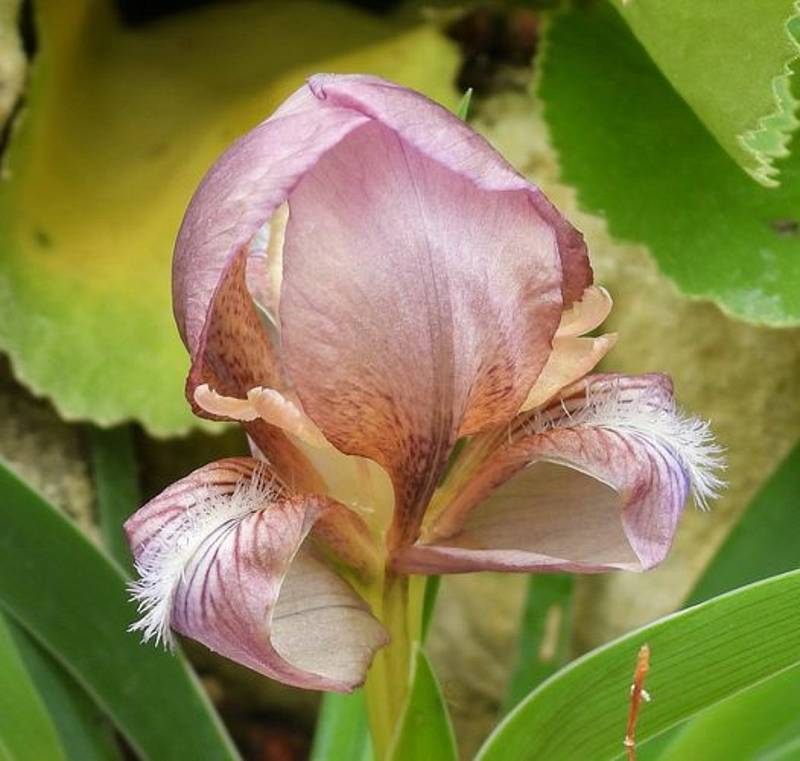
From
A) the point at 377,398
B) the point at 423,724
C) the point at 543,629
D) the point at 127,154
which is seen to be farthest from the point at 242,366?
the point at 127,154

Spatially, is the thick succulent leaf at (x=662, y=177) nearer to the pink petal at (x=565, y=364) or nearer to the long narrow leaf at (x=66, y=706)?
the pink petal at (x=565, y=364)

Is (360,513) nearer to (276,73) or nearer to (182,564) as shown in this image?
(182,564)

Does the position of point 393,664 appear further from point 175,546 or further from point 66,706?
point 66,706

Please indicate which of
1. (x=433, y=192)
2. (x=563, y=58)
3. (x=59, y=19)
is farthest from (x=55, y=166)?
(x=433, y=192)

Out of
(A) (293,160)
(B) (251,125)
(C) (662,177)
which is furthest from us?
(B) (251,125)

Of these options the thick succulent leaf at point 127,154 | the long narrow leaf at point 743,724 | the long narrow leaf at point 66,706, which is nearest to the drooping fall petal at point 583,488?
the long narrow leaf at point 743,724

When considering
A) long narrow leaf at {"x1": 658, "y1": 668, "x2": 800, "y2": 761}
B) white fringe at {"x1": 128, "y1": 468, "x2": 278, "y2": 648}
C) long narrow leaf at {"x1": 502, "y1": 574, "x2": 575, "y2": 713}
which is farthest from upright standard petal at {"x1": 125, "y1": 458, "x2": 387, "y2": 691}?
long narrow leaf at {"x1": 502, "y1": 574, "x2": 575, "y2": 713}

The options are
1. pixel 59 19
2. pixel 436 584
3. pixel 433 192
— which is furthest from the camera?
pixel 59 19

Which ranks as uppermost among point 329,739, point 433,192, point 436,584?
point 433,192
